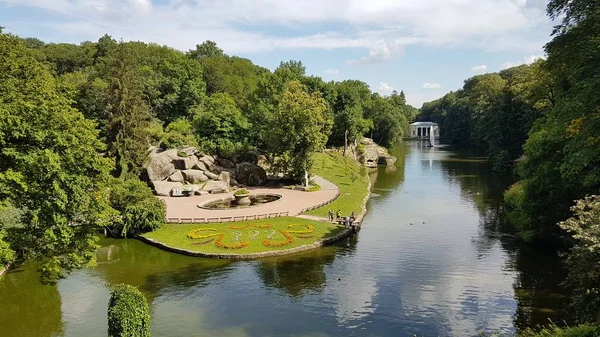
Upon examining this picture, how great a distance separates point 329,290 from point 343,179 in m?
37.7

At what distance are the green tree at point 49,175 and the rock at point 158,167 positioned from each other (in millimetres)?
28583

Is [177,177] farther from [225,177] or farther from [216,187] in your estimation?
[225,177]

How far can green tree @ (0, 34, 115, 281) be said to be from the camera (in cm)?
2025

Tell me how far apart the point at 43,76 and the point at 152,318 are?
632 inches

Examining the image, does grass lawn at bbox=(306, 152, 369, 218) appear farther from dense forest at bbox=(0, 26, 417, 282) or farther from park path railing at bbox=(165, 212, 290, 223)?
dense forest at bbox=(0, 26, 417, 282)

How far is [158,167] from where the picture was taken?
51.8 meters

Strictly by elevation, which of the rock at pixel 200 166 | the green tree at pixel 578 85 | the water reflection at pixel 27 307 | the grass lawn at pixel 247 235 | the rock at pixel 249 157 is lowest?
the water reflection at pixel 27 307

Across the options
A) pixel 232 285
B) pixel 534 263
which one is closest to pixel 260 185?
pixel 232 285

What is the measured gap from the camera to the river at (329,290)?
22.7m

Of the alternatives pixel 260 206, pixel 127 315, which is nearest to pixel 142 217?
pixel 260 206

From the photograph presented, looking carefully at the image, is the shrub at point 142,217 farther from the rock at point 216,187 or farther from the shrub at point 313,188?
the shrub at point 313,188

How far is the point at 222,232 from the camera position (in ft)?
121

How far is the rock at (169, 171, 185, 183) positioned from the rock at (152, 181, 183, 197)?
99cm

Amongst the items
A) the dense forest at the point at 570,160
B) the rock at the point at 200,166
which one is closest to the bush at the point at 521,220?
the dense forest at the point at 570,160
